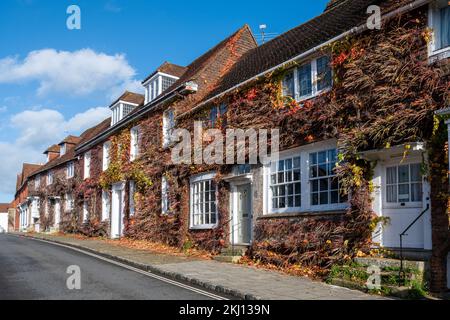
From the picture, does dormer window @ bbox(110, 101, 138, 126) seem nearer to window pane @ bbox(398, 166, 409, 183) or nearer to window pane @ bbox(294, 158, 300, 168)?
window pane @ bbox(294, 158, 300, 168)

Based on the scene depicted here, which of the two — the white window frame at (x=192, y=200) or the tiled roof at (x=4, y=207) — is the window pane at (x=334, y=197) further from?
the tiled roof at (x=4, y=207)

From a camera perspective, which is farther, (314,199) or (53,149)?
(53,149)

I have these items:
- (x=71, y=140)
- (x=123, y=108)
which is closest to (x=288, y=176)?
(x=123, y=108)

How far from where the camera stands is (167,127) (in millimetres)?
21031

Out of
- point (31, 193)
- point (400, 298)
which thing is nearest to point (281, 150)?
point (400, 298)

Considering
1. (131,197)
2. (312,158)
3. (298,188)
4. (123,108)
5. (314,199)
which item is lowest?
(131,197)

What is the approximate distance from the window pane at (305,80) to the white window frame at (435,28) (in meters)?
3.84

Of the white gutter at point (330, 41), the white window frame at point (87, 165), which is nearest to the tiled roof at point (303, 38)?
the white gutter at point (330, 41)

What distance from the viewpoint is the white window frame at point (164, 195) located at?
20.4m

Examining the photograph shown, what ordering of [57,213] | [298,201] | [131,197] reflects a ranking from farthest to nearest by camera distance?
[57,213], [131,197], [298,201]

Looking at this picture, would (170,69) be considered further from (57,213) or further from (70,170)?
(57,213)

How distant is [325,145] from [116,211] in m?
16.9

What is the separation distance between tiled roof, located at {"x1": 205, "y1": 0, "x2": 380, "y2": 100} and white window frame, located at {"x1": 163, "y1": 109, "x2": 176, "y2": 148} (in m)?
3.16

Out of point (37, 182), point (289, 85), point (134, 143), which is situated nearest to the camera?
point (289, 85)
